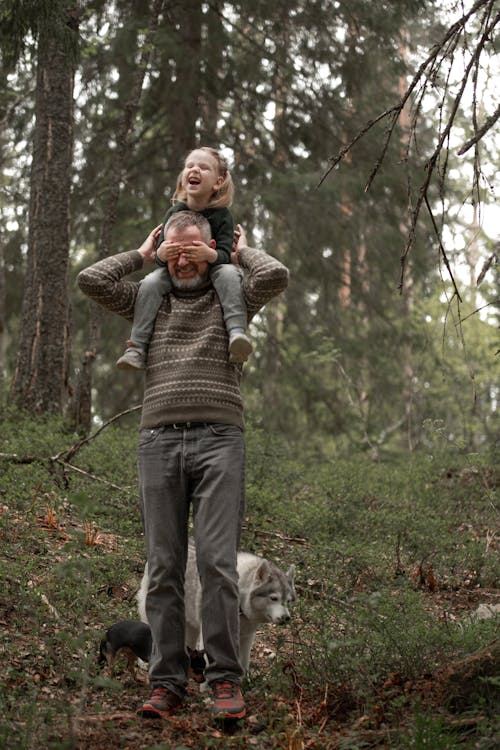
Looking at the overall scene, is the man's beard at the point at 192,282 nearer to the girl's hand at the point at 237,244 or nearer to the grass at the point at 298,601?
the girl's hand at the point at 237,244

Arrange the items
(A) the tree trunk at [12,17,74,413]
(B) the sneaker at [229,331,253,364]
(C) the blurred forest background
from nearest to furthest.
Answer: (B) the sneaker at [229,331,253,364], (A) the tree trunk at [12,17,74,413], (C) the blurred forest background

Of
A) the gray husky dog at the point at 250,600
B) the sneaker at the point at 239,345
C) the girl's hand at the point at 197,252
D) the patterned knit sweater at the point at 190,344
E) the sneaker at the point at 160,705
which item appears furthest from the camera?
the gray husky dog at the point at 250,600

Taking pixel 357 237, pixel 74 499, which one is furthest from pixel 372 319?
pixel 74 499

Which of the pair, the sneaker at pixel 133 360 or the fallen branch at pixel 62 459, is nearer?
the sneaker at pixel 133 360

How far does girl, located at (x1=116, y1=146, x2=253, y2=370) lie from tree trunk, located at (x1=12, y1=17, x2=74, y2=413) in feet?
21.5

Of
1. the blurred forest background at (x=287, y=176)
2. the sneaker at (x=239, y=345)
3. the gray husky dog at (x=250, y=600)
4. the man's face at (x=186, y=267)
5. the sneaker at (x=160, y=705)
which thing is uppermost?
the blurred forest background at (x=287, y=176)

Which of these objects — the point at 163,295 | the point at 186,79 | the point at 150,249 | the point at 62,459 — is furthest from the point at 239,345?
the point at 186,79

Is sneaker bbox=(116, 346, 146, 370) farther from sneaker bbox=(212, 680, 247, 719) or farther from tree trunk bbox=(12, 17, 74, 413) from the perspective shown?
tree trunk bbox=(12, 17, 74, 413)

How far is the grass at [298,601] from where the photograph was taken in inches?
152

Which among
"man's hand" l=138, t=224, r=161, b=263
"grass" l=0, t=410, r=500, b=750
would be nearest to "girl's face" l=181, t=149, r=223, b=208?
"man's hand" l=138, t=224, r=161, b=263

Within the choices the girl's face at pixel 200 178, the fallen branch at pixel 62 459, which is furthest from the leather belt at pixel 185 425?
the fallen branch at pixel 62 459

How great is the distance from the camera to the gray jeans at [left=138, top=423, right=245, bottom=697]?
4117 millimetres

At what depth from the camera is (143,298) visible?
452 cm

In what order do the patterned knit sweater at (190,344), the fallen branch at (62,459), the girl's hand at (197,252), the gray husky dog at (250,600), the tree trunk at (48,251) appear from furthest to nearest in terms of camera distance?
the tree trunk at (48,251)
the fallen branch at (62,459)
the gray husky dog at (250,600)
the girl's hand at (197,252)
the patterned knit sweater at (190,344)
